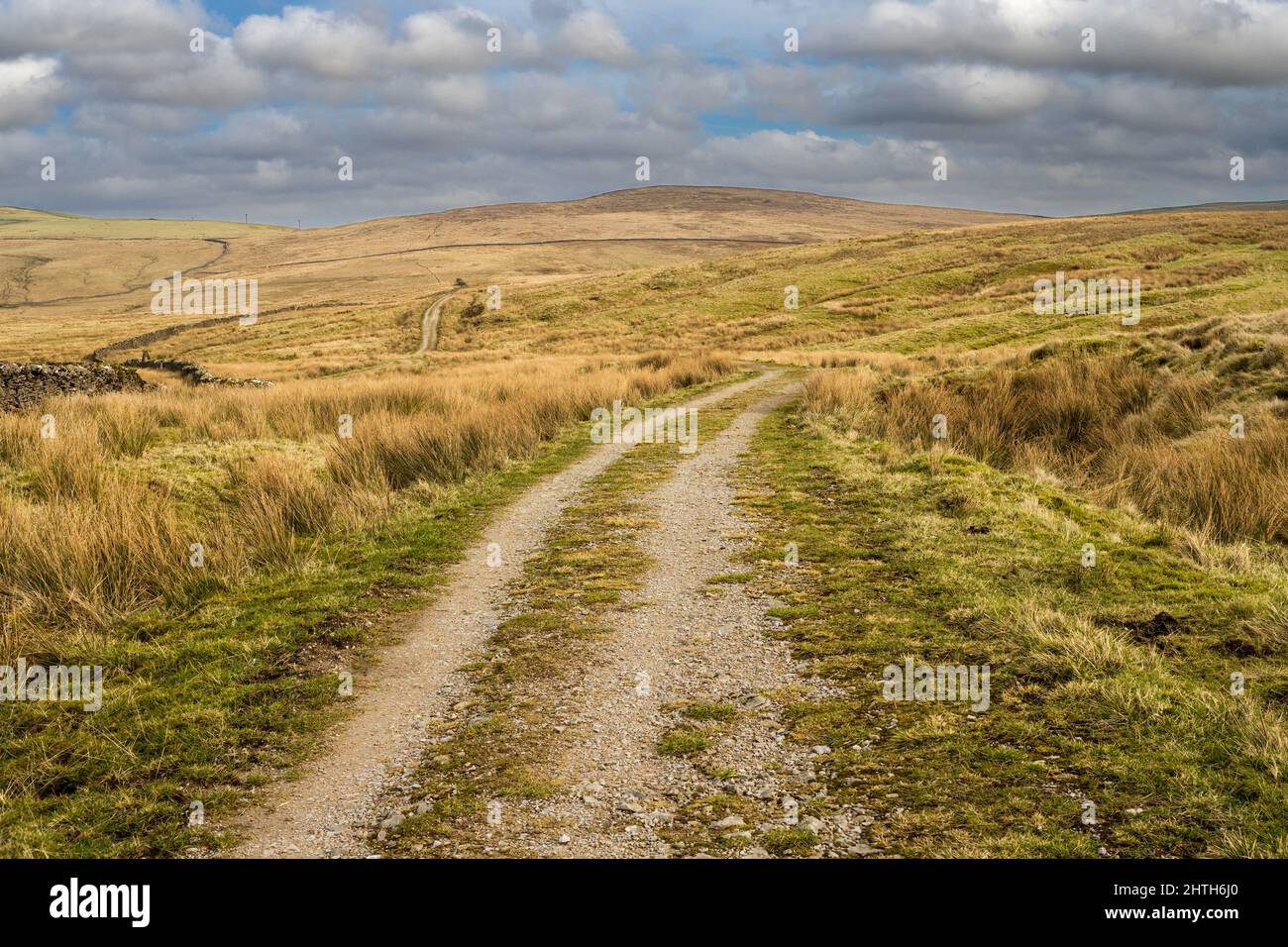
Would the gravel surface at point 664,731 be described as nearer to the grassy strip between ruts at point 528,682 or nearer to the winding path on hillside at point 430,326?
the grassy strip between ruts at point 528,682

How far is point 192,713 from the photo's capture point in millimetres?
5754

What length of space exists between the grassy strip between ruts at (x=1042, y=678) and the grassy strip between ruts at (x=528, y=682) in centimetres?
158

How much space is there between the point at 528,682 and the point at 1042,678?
11.7 ft

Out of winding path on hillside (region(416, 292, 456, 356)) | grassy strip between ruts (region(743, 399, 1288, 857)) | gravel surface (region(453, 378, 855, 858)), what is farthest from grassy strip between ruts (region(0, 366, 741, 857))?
winding path on hillside (region(416, 292, 456, 356))

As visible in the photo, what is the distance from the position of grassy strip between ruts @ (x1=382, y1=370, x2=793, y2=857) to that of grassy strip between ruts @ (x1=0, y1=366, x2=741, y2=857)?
38.6 inches

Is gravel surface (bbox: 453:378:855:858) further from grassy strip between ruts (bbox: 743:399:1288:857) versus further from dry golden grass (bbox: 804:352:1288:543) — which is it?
Result: dry golden grass (bbox: 804:352:1288:543)

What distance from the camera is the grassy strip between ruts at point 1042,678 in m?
4.32

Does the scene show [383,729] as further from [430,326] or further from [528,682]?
[430,326]

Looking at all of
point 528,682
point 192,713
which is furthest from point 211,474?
point 528,682

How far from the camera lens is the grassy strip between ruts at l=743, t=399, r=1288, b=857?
14.2 feet

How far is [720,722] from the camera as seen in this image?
5562mm
